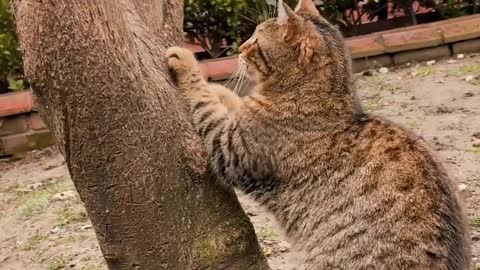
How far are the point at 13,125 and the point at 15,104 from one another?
0.55ft

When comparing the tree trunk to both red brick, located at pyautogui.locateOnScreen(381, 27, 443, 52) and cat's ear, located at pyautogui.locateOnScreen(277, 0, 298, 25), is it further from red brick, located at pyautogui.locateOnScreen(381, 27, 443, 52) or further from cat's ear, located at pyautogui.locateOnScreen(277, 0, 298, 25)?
red brick, located at pyautogui.locateOnScreen(381, 27, 443, 52)

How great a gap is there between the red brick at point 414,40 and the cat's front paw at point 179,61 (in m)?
4.10

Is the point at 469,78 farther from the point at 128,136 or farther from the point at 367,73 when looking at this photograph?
the point at 128,136

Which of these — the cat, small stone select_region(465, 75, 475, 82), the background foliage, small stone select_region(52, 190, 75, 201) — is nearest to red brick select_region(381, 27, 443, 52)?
the background foliage

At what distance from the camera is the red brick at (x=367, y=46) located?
6855mm

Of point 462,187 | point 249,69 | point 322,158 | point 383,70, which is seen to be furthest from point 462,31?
point 322,158

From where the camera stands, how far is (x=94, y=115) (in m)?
2.56

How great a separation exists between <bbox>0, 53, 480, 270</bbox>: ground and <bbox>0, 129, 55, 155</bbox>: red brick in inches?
3.7

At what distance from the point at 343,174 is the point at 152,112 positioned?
805 mm

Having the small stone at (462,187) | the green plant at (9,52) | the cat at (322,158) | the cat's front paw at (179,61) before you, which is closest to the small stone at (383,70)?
the small stone at (462,187)

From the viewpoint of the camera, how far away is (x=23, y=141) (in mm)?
6461

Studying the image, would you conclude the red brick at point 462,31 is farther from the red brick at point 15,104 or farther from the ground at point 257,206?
the red brick at point 15,104

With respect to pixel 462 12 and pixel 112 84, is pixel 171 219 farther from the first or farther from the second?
pixel 462 12

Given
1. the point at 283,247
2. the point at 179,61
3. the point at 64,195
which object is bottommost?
the point at 283,247
